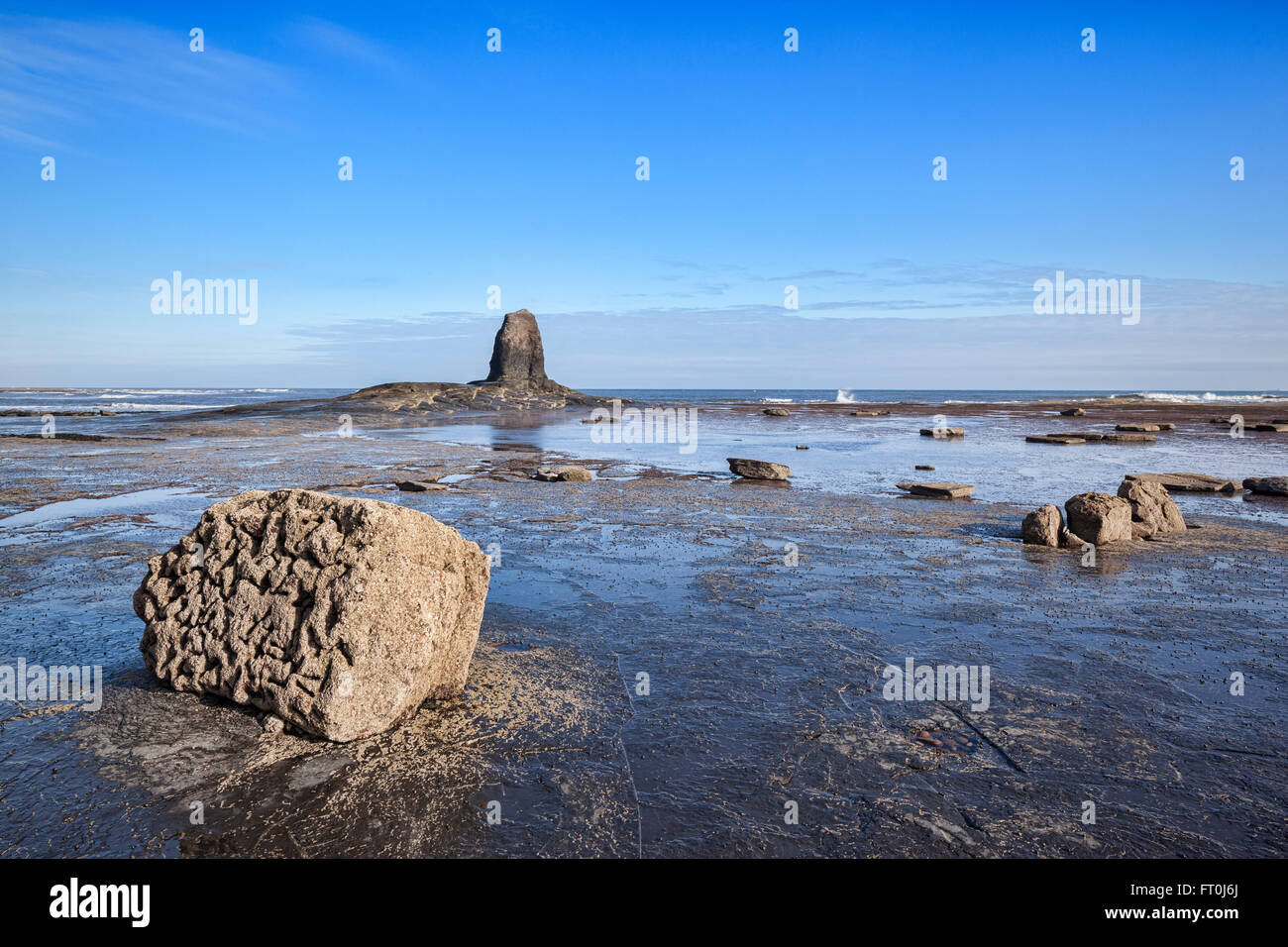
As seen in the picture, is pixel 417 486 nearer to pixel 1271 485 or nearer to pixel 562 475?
pixel 562 475

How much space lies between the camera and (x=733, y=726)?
191 inches

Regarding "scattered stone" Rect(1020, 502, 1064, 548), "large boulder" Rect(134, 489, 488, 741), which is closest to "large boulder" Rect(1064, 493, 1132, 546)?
"scattered stone" Rect(1020, 502, 1064, 548)

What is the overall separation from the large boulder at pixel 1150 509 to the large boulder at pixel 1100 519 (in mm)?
600

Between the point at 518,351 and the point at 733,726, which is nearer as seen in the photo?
the point at 733,726

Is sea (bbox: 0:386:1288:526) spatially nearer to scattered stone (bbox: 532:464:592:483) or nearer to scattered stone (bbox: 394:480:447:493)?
scattered stone (bbox: 532:464:592:483)

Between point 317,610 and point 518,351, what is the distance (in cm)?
7335

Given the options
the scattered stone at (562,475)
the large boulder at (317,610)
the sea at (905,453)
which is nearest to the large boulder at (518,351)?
the sea at (905,453)

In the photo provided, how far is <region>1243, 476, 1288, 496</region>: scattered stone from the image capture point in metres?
15.2

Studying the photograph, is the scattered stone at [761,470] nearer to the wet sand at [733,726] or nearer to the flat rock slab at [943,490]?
the flat rock slab at [943,490]

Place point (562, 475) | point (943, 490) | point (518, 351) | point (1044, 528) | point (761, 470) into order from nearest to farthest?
1. point (1044, 528)
2. point (943, 490)
3. point (562, 475)
4. point (761, 470)
5. point (518, 351)

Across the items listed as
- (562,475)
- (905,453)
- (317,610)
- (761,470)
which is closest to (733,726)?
(317,610)

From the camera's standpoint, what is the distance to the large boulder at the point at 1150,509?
11.2m

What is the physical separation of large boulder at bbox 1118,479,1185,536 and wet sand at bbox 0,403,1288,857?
1.33 meters
